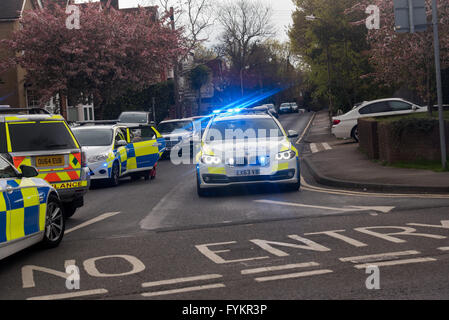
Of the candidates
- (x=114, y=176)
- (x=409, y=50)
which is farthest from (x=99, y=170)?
(x=409, y=50)

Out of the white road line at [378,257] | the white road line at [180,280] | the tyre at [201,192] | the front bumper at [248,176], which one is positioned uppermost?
the front bumper at [248,176]

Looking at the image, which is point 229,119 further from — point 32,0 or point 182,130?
point 32,0

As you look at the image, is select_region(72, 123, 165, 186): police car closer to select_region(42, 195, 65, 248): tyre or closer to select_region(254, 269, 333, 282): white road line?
select_region(42, 195, 65, 248): tyre

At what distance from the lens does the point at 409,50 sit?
2059cm

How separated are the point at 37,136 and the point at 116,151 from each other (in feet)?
19.6

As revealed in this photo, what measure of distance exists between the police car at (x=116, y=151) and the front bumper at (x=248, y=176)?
4.34m

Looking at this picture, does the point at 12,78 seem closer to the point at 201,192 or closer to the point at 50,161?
the point at 201,192

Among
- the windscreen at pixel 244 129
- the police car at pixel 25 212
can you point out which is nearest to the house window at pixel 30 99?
the windscreen at pixel 244 129

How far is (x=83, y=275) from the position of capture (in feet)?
22.7

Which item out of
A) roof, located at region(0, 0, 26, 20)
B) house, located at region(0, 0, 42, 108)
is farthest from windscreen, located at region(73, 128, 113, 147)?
roof, located at region(0, 0, 26, 20)

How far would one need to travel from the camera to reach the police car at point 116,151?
55.2 feet

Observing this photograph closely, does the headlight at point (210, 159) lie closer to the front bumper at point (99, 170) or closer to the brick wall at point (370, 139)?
the front bumper at point (99, 170)

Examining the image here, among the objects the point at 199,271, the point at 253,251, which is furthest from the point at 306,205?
the point at 199,271

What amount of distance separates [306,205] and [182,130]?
17.0m
